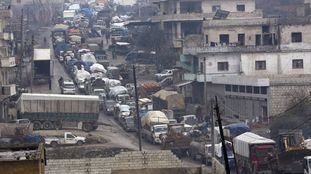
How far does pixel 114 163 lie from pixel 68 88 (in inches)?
735

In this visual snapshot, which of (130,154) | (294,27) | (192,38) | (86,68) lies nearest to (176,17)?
(192,38)

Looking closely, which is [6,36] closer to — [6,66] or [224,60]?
[6,66]

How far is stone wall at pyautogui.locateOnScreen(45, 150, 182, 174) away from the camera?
23.5 meters

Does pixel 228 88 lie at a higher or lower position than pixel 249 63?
lower

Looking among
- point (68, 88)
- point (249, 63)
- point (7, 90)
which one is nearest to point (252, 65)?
point (249, 63)

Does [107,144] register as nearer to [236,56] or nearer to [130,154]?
[130,154]

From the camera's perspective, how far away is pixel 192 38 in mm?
53219

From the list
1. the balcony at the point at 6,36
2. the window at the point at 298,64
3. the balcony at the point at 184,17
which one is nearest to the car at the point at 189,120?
the window at the point at 298,64

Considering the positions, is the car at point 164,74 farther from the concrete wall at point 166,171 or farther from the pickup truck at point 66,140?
the concrete wall at point 166,171

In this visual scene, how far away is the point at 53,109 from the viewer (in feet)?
112

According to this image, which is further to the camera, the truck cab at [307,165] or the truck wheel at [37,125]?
the truck wheel at [37,125]

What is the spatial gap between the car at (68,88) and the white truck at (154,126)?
22.4ft

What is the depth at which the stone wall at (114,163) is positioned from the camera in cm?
2352

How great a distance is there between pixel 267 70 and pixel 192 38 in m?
12.3
